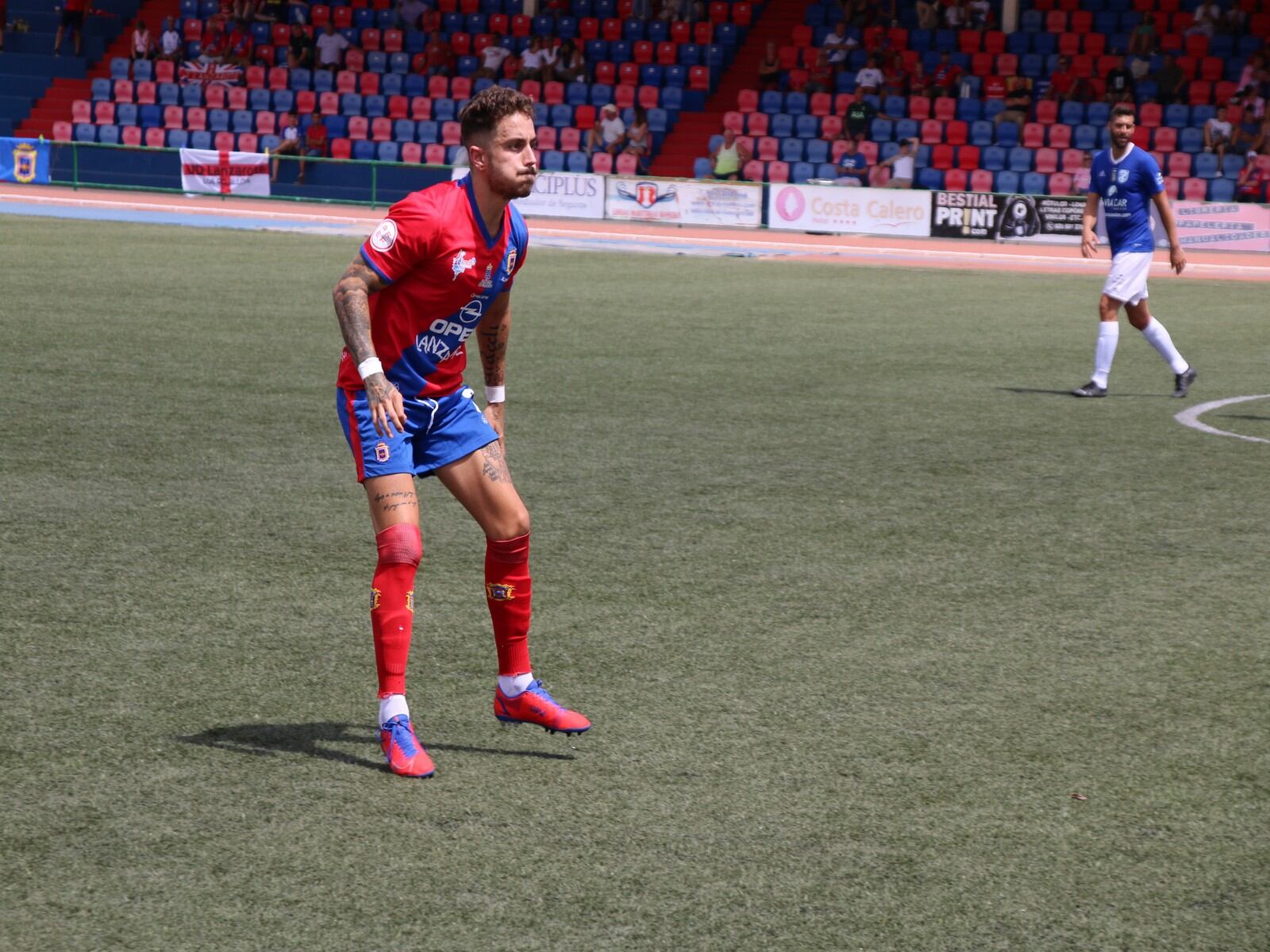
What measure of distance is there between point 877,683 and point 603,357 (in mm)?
8305

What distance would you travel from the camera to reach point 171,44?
3816cm

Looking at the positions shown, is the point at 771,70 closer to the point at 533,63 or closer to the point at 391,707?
the point at 533,63

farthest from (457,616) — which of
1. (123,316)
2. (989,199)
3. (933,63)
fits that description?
(933,63)

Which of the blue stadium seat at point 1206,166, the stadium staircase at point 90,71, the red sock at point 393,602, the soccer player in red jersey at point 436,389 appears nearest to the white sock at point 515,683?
the soccer player in red jersey at point 436,389

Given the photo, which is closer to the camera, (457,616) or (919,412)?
(457,616)

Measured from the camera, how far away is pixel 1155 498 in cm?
866

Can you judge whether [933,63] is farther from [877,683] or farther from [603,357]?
[877,683]

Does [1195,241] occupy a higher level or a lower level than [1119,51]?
lower

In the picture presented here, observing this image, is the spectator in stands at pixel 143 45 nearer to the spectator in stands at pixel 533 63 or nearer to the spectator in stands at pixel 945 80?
the spectator in stands at pixel 533 63

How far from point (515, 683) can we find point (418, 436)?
81 centimetres

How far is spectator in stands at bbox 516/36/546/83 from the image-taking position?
3603cm

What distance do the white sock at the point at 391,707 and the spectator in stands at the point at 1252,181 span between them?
27510 mm

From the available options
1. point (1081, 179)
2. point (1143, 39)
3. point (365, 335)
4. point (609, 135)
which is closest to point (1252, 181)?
point (1081, 179)

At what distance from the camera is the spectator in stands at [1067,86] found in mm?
32469
